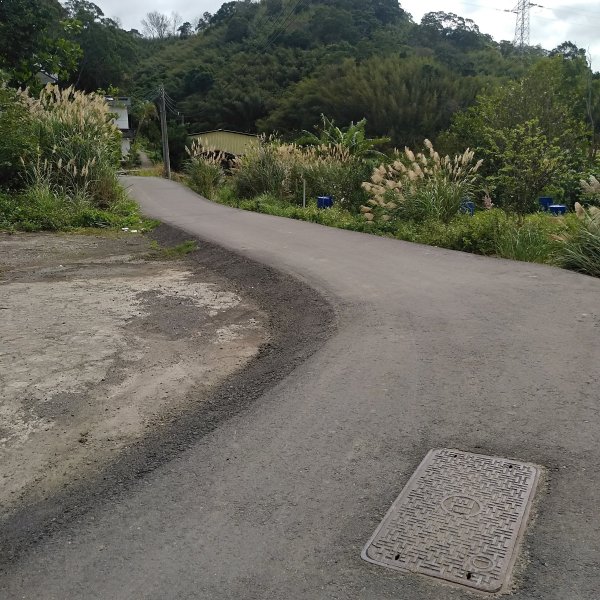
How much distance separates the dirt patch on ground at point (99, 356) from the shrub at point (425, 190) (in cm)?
505

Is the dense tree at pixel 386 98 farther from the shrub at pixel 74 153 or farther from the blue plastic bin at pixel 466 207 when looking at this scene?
the blue plastic bin at pixel 466 207

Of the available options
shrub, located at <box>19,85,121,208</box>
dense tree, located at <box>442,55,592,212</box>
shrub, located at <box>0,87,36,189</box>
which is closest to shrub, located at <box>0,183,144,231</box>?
shrub, located at <box>19,85,121,208</box>

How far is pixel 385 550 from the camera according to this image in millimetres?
2943

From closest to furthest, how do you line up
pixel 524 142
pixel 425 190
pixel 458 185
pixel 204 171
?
pixel 458 185 < pixel 425 190 < pixel 524 142 < pixel 204 171

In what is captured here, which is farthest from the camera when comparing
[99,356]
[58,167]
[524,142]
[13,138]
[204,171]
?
[204,171]

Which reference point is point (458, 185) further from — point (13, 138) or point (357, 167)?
point (13, 138)

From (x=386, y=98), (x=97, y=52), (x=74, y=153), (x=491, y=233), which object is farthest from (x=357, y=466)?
(x=97, y=52)

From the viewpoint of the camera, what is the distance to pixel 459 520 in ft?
10.3

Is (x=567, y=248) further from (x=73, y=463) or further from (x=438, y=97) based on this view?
(x=438, y=97)

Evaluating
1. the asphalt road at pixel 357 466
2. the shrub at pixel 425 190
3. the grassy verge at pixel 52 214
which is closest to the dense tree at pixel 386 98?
the shrub at pixel 425 190

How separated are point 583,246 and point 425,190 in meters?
4.82

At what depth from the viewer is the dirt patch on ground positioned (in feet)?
13.0

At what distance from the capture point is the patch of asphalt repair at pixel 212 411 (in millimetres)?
3270

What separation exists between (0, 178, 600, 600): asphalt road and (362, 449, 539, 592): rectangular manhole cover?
0.07 m
